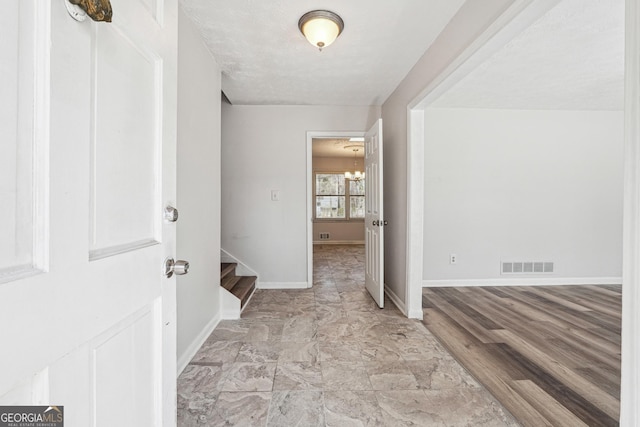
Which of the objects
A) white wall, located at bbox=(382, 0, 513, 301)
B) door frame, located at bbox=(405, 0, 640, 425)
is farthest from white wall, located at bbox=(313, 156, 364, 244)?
door frame, located at bbox=(405, 0, 640, 425)

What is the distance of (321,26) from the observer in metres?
2.01

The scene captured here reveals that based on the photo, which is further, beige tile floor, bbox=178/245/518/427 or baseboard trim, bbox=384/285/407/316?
baseboard trim, bbox=384/285/407/316

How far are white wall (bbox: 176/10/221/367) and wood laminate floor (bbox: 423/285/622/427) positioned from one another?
1.92 metres

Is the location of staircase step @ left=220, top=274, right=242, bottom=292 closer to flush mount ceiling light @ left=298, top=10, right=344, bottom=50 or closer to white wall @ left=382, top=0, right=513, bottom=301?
white wall @ left=382, top=0, right=513, bottom=301

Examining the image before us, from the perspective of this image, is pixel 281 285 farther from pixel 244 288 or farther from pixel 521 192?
pixel 521 192

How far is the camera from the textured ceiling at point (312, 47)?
76.7 inches

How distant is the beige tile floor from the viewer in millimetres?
1534

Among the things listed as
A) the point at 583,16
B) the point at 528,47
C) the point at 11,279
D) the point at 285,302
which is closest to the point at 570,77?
the point at 528,47

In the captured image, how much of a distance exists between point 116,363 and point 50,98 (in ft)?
1.85

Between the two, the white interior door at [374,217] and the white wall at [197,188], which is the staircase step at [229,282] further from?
the white interior door at [374,217]

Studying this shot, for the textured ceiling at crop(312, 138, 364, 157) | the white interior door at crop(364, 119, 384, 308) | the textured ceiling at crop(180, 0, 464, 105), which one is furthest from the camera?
the textured ceiling at crop(312, 138, 364, 157)

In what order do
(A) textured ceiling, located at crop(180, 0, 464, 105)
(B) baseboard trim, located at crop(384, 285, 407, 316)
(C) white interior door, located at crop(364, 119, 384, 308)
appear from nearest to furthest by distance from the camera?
(A) textured ceiling, located at crop(180, 0, 464, 105), (B) baseboard trim, located at crop(384, 285, 407, 316), (C) white interior door, located at crop(364, 119, 384, 308)

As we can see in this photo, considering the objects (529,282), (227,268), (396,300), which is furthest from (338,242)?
(396,300)

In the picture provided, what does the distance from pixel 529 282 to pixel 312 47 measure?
13.1 ft
